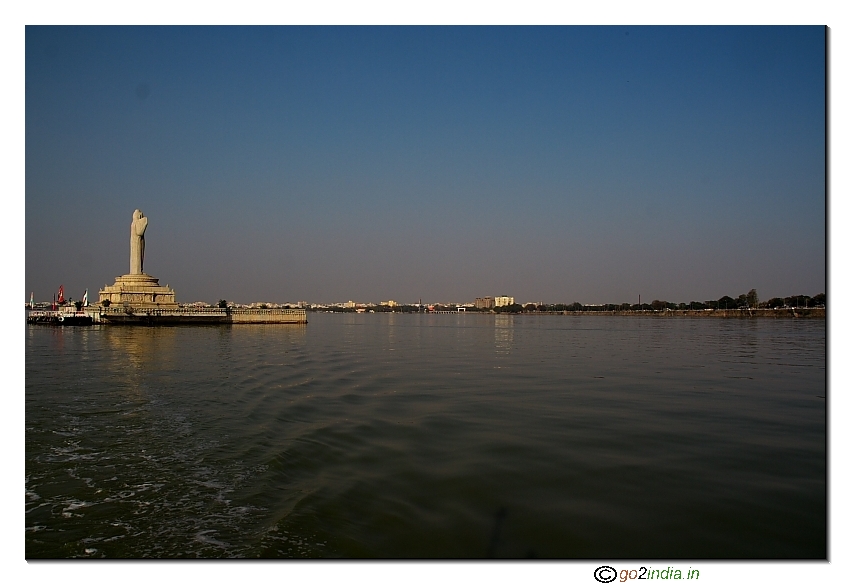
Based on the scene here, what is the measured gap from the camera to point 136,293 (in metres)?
70.4

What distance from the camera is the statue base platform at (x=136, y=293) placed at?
230 feet

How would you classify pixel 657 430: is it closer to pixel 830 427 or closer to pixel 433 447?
pixel 433 447

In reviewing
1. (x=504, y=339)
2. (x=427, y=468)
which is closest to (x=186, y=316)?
(x=504, y=339)

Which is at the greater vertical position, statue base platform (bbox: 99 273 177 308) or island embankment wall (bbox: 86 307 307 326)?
statue base platform (bbox: 99 273 177 308)

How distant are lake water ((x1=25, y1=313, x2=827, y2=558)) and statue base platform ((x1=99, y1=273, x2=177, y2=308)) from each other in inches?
2285

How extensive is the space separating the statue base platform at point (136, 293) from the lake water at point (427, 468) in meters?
58.0

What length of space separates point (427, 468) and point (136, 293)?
70.6m

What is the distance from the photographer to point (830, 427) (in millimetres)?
5078

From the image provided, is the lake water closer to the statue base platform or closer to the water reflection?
the water reflection

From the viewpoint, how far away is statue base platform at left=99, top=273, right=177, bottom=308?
70225 mm

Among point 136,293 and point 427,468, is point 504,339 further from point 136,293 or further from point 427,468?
point 136,293

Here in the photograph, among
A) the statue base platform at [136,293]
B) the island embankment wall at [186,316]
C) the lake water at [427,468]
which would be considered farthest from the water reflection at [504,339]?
the statue base platform at [136,293]

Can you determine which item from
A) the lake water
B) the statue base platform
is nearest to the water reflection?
the lake water

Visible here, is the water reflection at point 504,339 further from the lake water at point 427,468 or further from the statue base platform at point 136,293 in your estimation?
the statue base platform at point 136,293
